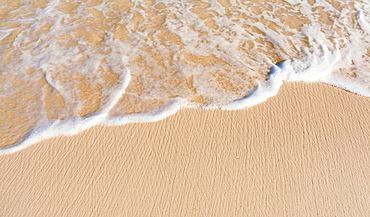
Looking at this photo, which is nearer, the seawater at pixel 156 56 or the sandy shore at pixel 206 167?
the sandy shore at pixel 206 167

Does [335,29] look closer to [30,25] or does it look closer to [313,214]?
[313,214]

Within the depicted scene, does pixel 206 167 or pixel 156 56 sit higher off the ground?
pixel 156 56

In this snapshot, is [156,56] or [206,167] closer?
[206,167]

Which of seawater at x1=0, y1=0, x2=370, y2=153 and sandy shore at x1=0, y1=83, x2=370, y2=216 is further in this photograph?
seawater at x1=0, y1=0, x2=370, y2=153

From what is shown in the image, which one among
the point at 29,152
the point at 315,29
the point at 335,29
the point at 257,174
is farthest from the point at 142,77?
the point at 335,29
